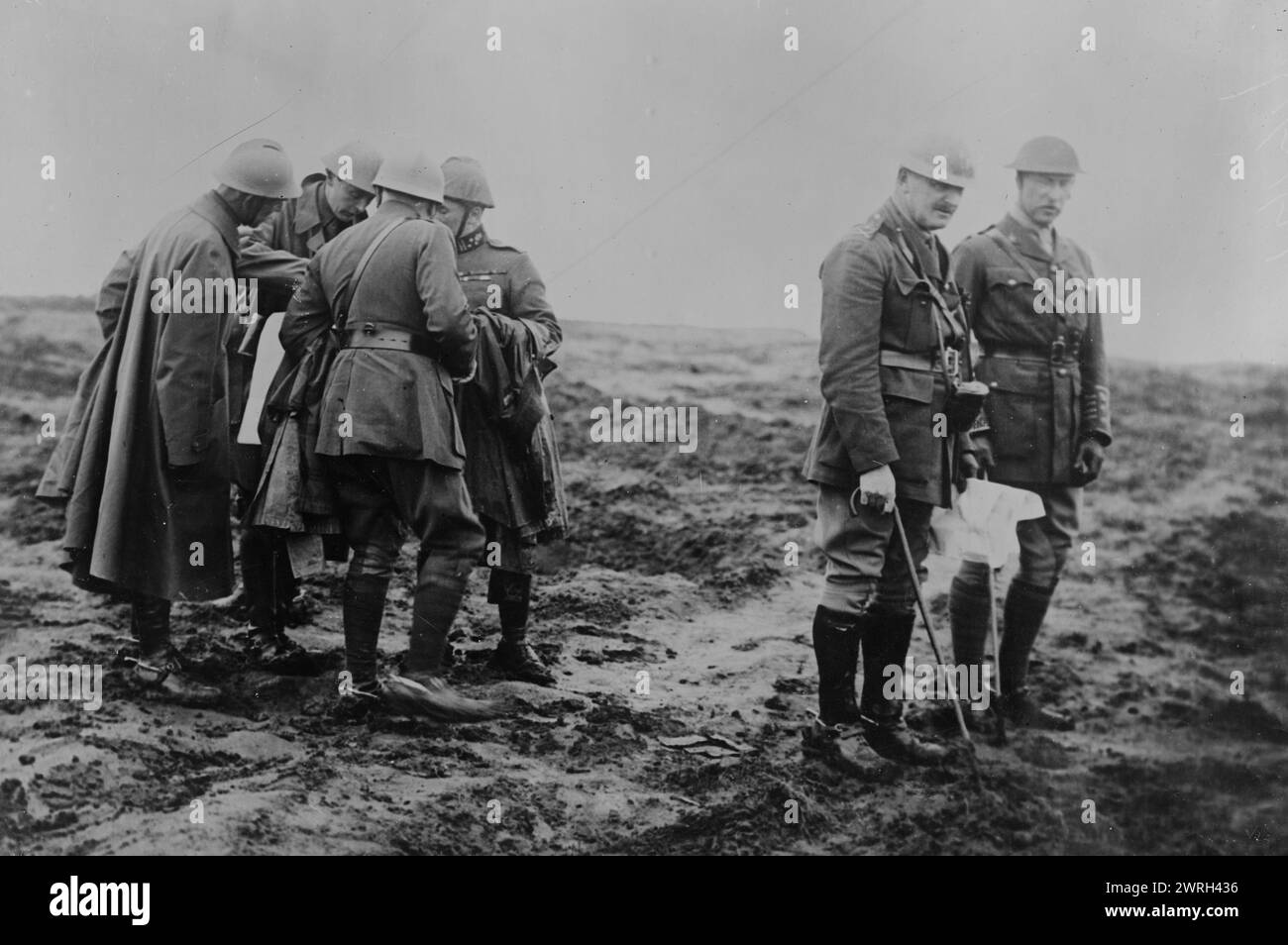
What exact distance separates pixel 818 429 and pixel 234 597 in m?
2.65

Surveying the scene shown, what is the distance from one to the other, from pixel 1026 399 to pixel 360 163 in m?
2.66

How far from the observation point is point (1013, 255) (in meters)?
5.02

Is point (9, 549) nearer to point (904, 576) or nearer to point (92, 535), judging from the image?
point (92, 535)

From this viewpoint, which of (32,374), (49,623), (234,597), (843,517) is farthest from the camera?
(32,374)

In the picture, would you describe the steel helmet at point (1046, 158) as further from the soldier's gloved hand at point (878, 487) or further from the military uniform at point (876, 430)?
the soldier's gloved hand at point (878, 487)

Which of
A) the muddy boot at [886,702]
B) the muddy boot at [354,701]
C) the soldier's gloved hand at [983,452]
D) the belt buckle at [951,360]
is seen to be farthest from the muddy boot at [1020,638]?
the muddy boot at [354,701]

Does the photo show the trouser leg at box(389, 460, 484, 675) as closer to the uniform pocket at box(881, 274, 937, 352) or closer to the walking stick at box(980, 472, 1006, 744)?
the uniform pocket at box(881, 274, 937, 352)

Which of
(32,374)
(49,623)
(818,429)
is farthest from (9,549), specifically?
(818,429)

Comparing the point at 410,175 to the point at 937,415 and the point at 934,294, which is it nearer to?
the point at 934,294

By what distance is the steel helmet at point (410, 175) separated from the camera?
4711 millimetres

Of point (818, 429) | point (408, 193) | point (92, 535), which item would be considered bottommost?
point (92, 535)

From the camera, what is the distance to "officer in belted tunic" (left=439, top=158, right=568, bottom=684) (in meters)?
5.04

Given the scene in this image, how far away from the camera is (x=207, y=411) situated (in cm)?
482

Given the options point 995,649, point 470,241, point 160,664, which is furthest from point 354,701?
point 995,649
